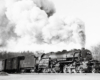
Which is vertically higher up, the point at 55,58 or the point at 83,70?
the point at 55,58

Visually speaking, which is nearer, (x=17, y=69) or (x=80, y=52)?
(x=80, y=52)

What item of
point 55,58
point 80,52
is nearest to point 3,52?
point 55,58

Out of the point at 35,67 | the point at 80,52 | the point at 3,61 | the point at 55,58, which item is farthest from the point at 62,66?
the point at 3,61

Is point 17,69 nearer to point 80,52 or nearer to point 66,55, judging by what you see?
point 66,55

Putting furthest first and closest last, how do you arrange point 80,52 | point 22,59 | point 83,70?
point 22,59, point 80,52, point 83,70

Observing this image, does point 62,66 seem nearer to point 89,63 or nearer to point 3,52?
point 89,63

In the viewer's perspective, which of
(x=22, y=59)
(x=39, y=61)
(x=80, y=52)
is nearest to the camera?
(x=80, y=52)
